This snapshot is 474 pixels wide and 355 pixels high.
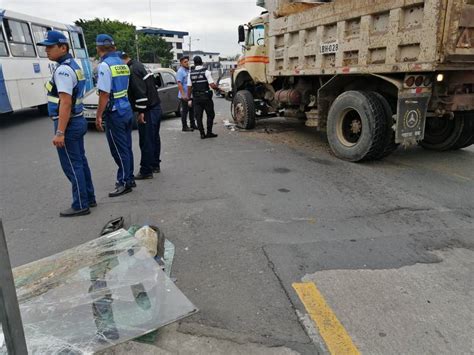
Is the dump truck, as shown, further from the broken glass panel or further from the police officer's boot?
the broken glass panel

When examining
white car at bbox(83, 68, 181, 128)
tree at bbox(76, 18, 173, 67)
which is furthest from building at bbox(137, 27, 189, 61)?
white car at bbox(83, 68, 181, 128)

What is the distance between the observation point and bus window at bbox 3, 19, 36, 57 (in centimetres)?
1134

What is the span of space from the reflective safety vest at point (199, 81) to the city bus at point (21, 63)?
18.6ft

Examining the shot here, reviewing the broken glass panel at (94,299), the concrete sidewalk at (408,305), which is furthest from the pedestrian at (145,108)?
the concrete sidewalk at (408,305)

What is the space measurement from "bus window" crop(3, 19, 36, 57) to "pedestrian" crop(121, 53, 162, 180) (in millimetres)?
7805

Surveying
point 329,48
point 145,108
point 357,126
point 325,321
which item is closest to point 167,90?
point 329,48

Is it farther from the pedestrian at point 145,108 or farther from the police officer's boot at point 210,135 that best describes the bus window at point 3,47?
the pedestrian at point 145,108

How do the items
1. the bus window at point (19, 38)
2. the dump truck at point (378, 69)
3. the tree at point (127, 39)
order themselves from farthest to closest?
the tree at point (127, 39) < the bus window at point (19, 38) < the dump truck at point (378, 69)

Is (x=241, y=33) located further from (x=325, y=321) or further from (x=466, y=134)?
(x=325, y=321)

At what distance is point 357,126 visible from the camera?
21.1ft

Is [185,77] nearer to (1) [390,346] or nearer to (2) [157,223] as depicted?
(2) [157,223]

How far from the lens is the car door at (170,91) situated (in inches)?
476

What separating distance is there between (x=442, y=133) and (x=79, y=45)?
1508 centimetres

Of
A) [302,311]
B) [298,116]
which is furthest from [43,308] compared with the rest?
[298,116]
